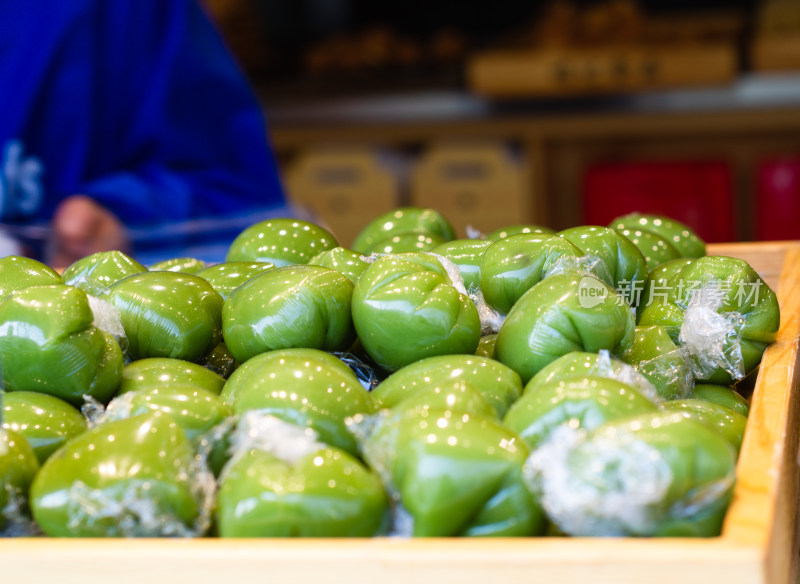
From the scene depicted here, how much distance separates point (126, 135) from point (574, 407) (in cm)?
206

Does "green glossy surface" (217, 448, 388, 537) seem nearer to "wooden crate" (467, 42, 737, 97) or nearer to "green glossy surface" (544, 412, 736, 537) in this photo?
"green glossy surface" (544, 412, 736, 537)

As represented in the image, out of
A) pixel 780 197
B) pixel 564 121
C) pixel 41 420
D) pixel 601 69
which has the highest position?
pixel 41 420

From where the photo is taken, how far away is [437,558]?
2.11 feet

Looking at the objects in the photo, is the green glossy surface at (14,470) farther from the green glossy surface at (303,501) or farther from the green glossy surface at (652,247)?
the green glossy surface at (652,247)

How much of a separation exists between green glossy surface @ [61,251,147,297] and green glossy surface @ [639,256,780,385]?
56 cm

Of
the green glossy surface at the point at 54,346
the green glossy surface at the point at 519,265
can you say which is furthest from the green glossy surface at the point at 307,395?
the green glossy surface at the point at 519,265

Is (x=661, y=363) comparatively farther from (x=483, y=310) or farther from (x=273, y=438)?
(x=273, y=438)

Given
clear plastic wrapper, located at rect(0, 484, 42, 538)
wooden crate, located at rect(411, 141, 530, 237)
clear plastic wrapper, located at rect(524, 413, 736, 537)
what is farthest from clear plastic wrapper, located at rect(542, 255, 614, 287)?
wooden crate, located at rect(411, 141, 530, 237)

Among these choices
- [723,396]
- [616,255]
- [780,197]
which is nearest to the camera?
[723,396]

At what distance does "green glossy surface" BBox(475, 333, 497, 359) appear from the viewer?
0.99 m

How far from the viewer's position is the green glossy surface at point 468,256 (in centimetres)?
109

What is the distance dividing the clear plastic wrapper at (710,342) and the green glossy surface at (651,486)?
325mm

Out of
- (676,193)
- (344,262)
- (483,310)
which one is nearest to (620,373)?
(483,310)

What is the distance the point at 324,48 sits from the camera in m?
4.23
